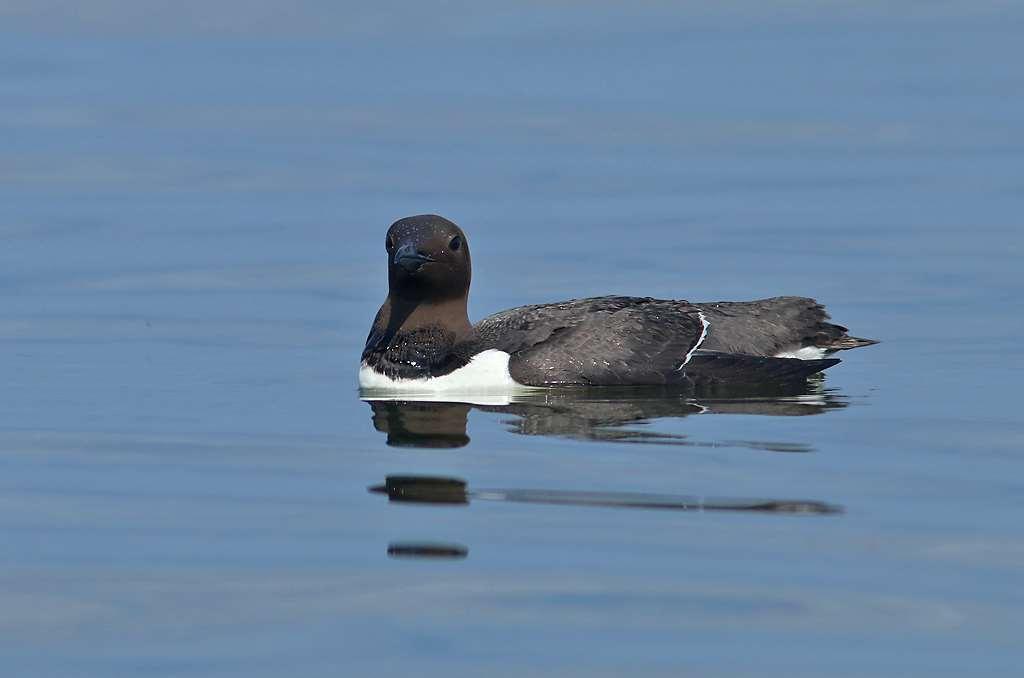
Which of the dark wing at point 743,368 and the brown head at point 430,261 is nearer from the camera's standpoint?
the dark wing at point 743,368

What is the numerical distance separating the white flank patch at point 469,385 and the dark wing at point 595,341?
2.7 inches

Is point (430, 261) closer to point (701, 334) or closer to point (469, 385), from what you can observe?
point (469, 385)

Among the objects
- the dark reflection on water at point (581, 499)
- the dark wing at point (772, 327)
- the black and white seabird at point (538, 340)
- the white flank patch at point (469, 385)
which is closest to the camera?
the dark reflection on water at point (581, 499)

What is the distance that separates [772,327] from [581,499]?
4.44 meters

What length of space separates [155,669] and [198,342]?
7.73 metres

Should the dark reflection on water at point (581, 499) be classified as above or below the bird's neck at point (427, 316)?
below

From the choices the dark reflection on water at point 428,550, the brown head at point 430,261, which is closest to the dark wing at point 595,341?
the brown head at point 430,261

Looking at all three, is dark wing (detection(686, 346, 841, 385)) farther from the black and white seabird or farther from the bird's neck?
the bird's neck

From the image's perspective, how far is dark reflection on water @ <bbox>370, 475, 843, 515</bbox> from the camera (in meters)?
8.54

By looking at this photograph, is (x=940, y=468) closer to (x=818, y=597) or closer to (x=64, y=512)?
(x=818, y=597)

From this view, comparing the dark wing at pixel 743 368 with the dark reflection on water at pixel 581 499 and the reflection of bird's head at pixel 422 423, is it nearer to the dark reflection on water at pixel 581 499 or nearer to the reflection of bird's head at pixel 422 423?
the reflection of bird's head at pixel 422 423

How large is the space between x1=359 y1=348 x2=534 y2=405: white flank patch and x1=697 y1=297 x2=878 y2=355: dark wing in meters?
1.34

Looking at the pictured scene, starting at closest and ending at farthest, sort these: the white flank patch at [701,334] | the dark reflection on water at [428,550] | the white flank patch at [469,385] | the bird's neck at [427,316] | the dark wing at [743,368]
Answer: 1. the dark reflection on water at [428,550]
2. the white flank patch at [469,385]
3. the dark wing at [743,368]
4. the white flank patch at [701,334]
5. the bird's neck at [427,316]

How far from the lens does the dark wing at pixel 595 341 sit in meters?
12.0
